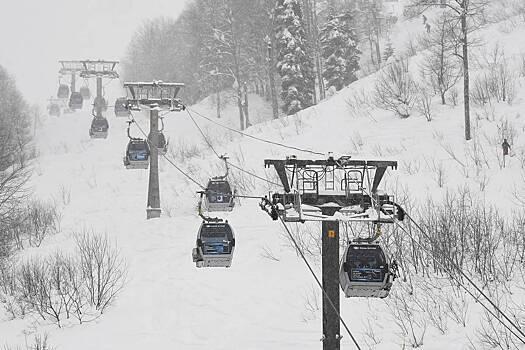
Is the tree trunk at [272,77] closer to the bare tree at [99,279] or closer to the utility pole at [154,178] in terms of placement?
the utility pole at [154,178]

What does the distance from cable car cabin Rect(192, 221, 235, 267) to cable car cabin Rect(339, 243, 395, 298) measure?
129 inches

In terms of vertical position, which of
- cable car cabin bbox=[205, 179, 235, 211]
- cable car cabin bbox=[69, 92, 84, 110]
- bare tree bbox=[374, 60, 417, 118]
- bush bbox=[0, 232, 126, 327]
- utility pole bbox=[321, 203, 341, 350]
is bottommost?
bush bbox=[0, 232, 126, 327]

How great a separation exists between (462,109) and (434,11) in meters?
42.4

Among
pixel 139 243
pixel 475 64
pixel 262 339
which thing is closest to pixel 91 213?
pixel 139 243

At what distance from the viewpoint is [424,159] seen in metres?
23.0

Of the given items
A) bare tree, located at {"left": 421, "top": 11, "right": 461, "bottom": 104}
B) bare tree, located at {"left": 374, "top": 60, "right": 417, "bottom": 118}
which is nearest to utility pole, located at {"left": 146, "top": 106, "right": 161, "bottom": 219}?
bare tree, located at {"left": 374, "top": 60, "right": 417, "bottom": 118}

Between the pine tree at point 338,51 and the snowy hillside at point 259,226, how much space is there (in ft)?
24.7

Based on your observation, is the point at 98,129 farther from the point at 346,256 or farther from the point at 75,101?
the point at 346,256

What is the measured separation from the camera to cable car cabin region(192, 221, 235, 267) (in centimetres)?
1238

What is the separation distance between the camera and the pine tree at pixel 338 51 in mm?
41594

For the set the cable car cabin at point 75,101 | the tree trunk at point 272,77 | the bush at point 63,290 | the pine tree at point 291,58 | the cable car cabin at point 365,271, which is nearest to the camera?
the cable car cabin at point 365,271

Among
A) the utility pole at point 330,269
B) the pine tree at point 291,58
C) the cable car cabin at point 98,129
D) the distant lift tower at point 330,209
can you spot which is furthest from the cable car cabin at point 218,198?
the pine tree at point 291,58

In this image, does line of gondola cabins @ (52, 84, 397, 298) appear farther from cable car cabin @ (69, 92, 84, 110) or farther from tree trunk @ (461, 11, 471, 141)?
cable car cabin @ (69, 92, 84, 110)

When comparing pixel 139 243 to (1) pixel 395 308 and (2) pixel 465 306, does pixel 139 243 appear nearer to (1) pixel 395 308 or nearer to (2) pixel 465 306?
(1) pixel 395 308
